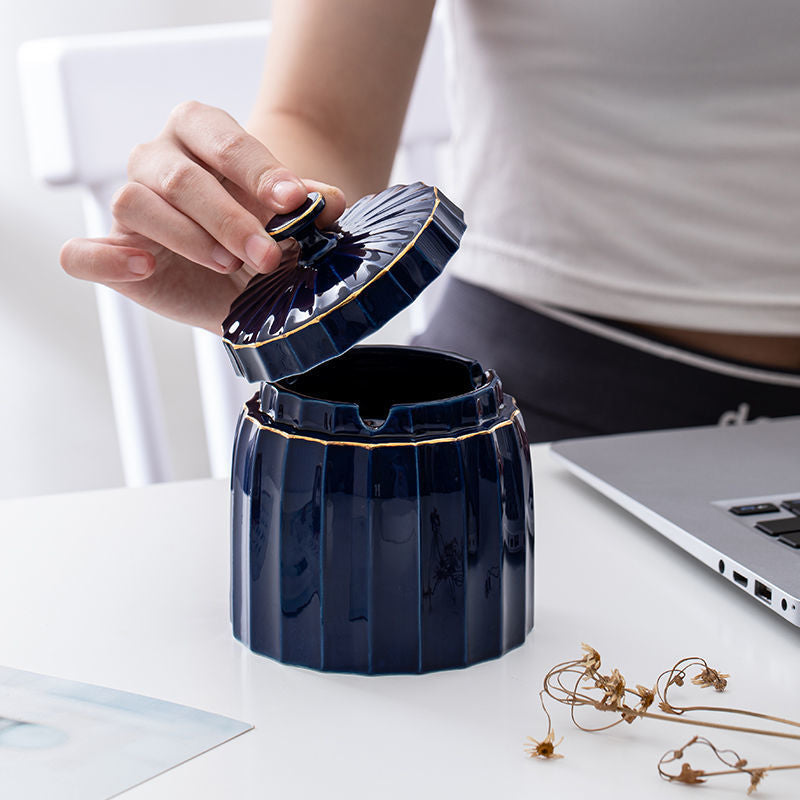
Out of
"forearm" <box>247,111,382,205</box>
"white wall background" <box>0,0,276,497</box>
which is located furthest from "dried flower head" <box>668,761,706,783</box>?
"white wall background" <box>0,0,276,497</box>

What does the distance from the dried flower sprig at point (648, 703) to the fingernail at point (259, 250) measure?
19 centimetres

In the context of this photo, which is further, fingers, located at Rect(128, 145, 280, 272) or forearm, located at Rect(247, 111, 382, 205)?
forearm, located at Rect(247, 111, 382, 205)

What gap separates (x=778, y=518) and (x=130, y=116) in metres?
0.72

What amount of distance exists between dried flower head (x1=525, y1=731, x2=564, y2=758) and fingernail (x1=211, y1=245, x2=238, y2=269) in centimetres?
25

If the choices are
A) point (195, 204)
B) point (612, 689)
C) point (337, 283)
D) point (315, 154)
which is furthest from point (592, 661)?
point (315, 154)

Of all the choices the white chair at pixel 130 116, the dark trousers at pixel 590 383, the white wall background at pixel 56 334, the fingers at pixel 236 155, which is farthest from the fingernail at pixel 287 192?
the white wall background at pixel 56 334

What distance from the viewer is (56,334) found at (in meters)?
1.56

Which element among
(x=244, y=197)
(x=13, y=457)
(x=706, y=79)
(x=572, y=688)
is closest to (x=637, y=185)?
(x=706, y=79)

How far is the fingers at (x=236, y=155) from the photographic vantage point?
42 centimetres

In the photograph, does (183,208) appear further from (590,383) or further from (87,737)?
(590,383)

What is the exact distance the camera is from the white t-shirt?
73cm

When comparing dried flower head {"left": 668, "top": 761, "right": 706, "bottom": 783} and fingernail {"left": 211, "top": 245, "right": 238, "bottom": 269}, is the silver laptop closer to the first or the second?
dried flower head {"left": 668, "top": 761, "right": 706, "bottom": 783}

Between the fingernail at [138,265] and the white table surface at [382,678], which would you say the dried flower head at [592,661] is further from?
the fingernail at [138,265]

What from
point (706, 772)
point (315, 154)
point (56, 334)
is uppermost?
point (315, 154)
